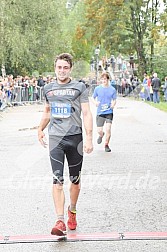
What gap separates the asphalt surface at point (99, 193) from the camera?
6473 millimetres

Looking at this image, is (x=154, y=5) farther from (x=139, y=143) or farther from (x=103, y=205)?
(x=103, y=205)

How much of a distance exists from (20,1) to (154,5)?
10.4 meters

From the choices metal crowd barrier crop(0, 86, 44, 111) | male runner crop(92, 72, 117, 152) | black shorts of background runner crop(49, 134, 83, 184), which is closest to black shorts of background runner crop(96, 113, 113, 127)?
male runner crop(92, 72, 117, 152)

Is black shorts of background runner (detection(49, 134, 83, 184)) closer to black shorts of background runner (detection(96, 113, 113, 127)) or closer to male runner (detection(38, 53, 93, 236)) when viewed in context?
male runner (detection(38, 53, 93, 236))

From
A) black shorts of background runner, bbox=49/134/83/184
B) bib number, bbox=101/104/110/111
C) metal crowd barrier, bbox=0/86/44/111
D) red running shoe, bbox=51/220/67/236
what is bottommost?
metal crowd barrier, bbox=0/86/44/111

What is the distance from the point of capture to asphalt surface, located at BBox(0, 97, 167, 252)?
6473 millimetres

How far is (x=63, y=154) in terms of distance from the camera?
6.46m

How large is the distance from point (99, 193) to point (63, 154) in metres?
2.24

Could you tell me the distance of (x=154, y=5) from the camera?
47656mm

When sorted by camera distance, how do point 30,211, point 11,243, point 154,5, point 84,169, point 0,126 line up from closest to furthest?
point 11,243 → point 30,211 → point 84,169 → point 0,126 → point 154,5

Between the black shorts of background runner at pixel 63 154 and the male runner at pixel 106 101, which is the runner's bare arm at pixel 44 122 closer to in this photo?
the black shorts of background runner at pixel 63 154

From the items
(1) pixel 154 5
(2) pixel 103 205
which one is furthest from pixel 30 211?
(1) pixel 154 5

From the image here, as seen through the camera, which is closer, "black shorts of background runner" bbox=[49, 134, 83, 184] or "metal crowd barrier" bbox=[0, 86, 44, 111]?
"black shorts of background runner" bbox=[49, 134, 83, 184]

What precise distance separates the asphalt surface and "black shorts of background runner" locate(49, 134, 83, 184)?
61 cm
